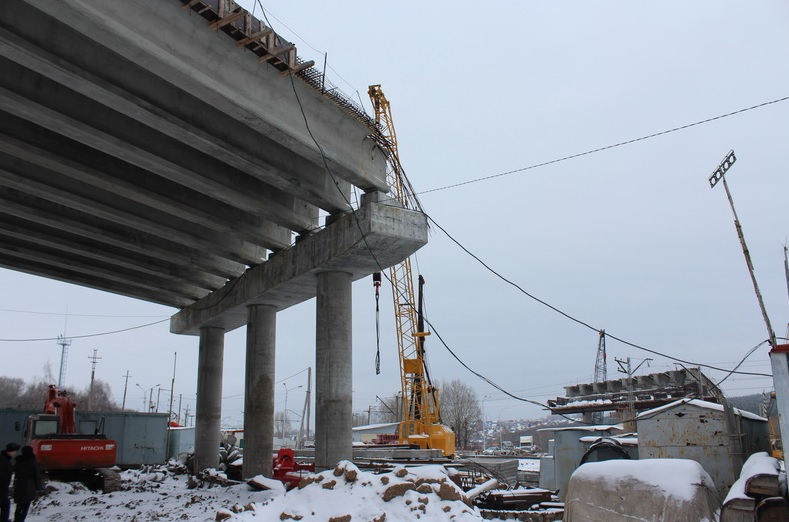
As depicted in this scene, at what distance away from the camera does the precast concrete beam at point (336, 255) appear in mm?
16172

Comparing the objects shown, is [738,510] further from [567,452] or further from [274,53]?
[274,53]

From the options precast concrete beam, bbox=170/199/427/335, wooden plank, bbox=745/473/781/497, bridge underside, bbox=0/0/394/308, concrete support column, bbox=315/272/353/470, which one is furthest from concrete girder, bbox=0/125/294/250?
wooden plank, bbox=745/473/781/497

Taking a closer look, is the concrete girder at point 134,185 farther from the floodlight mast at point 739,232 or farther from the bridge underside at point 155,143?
the floodlight mast at point 739,232

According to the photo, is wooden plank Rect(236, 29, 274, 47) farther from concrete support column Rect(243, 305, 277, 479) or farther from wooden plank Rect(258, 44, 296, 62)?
concrete support column Rect(243, 305, 277, 479)

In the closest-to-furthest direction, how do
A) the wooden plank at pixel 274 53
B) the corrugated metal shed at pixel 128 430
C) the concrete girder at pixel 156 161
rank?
the concrete girder at pixel 156 161
the wooden plank at pixel 274 53
the corrugated metal shed at pixel 128 430

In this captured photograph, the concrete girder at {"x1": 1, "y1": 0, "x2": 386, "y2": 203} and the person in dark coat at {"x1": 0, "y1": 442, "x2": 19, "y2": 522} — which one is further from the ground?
the concrete girder at {"x1": 1, "y1": 0, "x2": 386, "y2": 203}

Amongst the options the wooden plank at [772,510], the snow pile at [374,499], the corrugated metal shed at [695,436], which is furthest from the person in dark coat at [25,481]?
the corrugated metal shed at [695,436]

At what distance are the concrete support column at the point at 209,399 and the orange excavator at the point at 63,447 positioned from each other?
188 inches

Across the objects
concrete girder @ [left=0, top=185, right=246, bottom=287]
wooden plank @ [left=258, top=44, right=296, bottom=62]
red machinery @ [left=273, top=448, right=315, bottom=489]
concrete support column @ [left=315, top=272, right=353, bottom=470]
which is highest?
wooden plank @ [left=258, top=44, right=296, bottom=62]

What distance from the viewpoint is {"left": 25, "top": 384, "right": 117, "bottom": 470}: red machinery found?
18.3 meters

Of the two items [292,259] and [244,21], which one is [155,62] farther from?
[292,259]

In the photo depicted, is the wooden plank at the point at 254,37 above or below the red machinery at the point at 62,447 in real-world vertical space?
above

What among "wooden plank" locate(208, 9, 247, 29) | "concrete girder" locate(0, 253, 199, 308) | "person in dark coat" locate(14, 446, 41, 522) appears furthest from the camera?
"concrete girder" locate(0, 253, 199, 308)

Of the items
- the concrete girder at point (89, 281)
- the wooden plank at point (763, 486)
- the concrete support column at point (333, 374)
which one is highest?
the concrete girder at point (89, 281)
